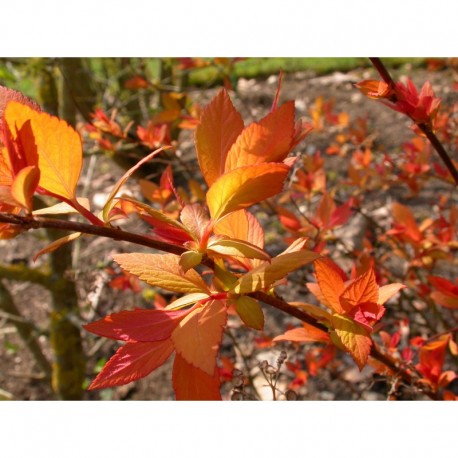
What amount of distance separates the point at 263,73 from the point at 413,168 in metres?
3.64

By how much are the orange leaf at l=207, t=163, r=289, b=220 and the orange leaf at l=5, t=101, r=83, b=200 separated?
0.15 m

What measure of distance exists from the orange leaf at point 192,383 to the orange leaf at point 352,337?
166 mm

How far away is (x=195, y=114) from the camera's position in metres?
1.97

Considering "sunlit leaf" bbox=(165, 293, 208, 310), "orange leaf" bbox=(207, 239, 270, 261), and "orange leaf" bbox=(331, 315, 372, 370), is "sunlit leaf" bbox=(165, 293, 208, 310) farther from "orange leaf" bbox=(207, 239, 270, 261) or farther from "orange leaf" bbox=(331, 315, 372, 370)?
"orange leaf" bbox=(331, 315, 372, 370)

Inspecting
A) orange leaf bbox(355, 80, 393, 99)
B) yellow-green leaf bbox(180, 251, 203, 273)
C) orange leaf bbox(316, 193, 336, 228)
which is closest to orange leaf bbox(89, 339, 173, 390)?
yellow-green leaf bbox(180, 251, 203, 273)

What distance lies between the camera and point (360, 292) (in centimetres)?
67

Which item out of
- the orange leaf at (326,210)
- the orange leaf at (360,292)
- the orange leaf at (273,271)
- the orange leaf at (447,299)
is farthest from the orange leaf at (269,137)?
the orange leaf at (326,210)

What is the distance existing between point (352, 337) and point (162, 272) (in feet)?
0.80

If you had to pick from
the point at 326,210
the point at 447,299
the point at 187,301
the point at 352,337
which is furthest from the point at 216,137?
the point at 326,210

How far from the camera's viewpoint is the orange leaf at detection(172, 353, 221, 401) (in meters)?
0.58

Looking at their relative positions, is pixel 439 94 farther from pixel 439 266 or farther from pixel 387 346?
pixel 387 346

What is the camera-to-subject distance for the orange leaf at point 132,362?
573 mm

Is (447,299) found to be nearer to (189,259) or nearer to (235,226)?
(235,226)

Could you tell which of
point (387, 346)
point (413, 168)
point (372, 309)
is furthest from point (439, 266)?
point (372, 309)
